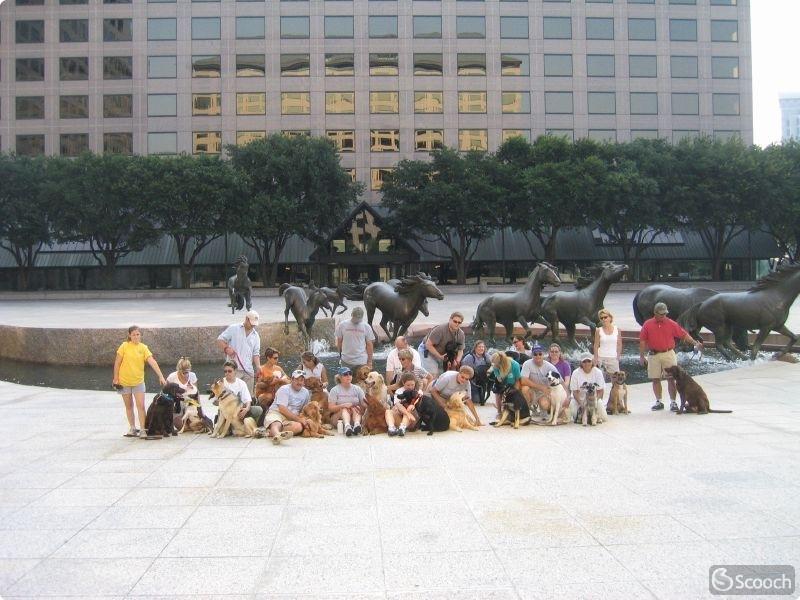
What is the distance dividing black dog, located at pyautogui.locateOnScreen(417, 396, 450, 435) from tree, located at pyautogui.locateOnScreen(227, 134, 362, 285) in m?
42.1

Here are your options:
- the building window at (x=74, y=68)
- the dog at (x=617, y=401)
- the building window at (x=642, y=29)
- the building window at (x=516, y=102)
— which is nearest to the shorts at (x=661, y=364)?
the dog at (x=617, y=401)

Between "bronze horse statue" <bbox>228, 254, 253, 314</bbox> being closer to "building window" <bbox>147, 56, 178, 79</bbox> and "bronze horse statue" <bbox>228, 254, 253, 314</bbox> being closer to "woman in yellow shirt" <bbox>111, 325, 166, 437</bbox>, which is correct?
"woman in yellow shirt" <bbox>111, 325, 166, 437</bbox>

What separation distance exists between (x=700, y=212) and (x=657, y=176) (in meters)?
4.35

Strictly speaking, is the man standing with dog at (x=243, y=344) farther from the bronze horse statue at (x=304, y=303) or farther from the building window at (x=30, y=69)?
the building window at (x=30, y=69)

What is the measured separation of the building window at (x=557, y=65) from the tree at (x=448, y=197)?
1378cm

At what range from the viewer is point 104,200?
5003 cm

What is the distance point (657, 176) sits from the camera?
52062mm

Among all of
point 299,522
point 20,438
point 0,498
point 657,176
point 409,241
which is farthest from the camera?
point 409,241

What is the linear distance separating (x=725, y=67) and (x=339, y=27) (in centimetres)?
3627

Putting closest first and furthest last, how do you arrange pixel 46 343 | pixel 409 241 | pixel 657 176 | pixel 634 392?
pixel 634 392 → pixel 46 343 → pixel 657 176 → pixel 409 241


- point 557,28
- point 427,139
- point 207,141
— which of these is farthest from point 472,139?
point 207,141

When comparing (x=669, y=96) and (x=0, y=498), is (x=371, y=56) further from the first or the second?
(x=0, y=498)

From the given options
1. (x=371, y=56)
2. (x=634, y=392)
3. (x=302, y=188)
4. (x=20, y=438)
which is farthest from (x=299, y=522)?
(x=371, y=56)

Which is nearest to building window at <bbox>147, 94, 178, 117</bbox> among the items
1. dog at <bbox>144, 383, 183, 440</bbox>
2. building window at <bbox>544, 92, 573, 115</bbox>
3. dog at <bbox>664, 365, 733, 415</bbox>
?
building window at <bbox>544, 92, 573, 115</bbox>
